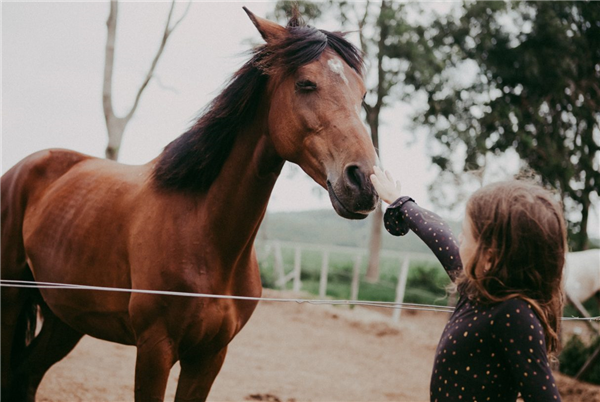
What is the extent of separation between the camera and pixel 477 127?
15750mm

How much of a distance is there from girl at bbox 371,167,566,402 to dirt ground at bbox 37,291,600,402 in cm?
408

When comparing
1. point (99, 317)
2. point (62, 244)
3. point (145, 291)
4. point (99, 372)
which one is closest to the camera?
point (145, 291)

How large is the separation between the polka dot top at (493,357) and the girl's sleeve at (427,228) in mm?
94

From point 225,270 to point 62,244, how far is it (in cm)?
121

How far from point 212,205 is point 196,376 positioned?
0.92 meters

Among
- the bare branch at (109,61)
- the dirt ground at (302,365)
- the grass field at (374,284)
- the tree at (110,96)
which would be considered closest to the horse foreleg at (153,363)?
the dirt ground at (302,365)

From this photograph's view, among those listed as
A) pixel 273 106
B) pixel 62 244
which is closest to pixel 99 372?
pixel 62 244

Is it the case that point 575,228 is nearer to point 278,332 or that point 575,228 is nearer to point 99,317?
point 278,332

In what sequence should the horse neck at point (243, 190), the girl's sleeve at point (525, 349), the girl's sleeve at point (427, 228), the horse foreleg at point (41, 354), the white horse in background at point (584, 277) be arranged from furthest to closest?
the white horse in background at point (584, 277) → the horse foreleg at point (41, 354) → the horse neck at point (243, 190) → the girl's sleeve at point (427, 228) → the girl's sleeve at point (525, 349)

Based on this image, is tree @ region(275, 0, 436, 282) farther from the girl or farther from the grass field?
the girl

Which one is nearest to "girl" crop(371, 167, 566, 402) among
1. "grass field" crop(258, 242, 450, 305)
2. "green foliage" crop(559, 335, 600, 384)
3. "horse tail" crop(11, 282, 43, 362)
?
"horse tail" crop(11, 282, 43, 362)

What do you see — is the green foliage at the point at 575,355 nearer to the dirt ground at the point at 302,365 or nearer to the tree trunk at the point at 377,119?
the dirt ground at the point at 302,365

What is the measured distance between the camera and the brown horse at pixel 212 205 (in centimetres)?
231

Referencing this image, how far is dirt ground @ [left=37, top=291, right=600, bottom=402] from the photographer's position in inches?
210
